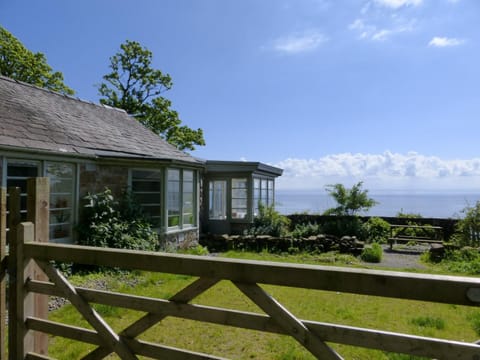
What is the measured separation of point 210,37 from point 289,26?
3658mm

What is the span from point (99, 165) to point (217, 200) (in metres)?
6.14

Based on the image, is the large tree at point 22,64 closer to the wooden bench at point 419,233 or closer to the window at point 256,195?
the window at point 256,195

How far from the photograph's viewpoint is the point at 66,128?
8.78 m

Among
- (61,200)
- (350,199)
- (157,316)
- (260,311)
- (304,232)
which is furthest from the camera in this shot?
(350,199)

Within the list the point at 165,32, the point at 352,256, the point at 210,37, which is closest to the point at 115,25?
the point at 165,32

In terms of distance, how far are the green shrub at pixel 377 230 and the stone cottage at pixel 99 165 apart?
186 inches

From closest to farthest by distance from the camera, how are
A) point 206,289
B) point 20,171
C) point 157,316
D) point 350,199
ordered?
point 206,289, point 157,316, point 20,171, point 350,199

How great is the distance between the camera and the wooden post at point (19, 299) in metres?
2.23

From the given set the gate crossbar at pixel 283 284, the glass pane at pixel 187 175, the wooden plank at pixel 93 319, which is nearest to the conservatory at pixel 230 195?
the glass pane at pixel 187 175

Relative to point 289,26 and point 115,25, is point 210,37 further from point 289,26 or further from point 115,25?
point 115,25

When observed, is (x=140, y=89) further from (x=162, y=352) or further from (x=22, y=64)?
(x=162, y=352)

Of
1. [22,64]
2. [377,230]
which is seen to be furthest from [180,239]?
[22,64]

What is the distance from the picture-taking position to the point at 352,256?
32.0 ft

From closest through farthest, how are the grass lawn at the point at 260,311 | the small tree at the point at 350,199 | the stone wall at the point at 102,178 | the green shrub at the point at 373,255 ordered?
the grass lawn at the point at 260,311, the stone wall at the point at 102,178, the green shrub at the point at 373,255, the small tree at the point at 350,199
